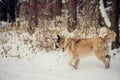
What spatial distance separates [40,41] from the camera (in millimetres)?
11992

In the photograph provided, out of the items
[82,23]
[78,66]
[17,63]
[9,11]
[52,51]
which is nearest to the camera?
[78,66]

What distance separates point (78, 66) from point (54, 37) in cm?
319

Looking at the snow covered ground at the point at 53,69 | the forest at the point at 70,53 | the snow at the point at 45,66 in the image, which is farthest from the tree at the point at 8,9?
the snow covered ground at the point at 53,69

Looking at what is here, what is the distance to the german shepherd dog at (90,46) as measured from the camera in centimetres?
834

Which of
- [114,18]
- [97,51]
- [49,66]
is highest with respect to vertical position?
[114,18]

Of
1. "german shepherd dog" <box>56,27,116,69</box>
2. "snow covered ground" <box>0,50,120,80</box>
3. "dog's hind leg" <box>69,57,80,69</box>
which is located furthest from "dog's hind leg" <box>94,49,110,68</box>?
"dog's hind leg" <box>69,57,80,69</box>

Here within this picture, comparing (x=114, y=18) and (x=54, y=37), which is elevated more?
(x=114, y=18)

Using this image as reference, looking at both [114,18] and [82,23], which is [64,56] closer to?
[114,18]

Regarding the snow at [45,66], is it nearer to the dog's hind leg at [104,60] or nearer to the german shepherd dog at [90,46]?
the dog's hind leg at [104,60]

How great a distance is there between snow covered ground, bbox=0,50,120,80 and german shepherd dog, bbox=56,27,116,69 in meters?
0.30

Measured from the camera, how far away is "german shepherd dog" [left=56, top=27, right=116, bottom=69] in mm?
8336

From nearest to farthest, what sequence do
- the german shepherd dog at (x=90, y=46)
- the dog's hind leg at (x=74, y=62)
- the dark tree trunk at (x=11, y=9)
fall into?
the german shepherd dog at (x=90, y=46) → the dog's hind leg at (x=74, y=62) → the dark tree trunk at (x=11, y=9)

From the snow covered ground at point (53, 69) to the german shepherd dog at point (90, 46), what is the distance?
303mm

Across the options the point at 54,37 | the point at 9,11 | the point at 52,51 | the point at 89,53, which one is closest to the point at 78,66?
the point at 89,53
